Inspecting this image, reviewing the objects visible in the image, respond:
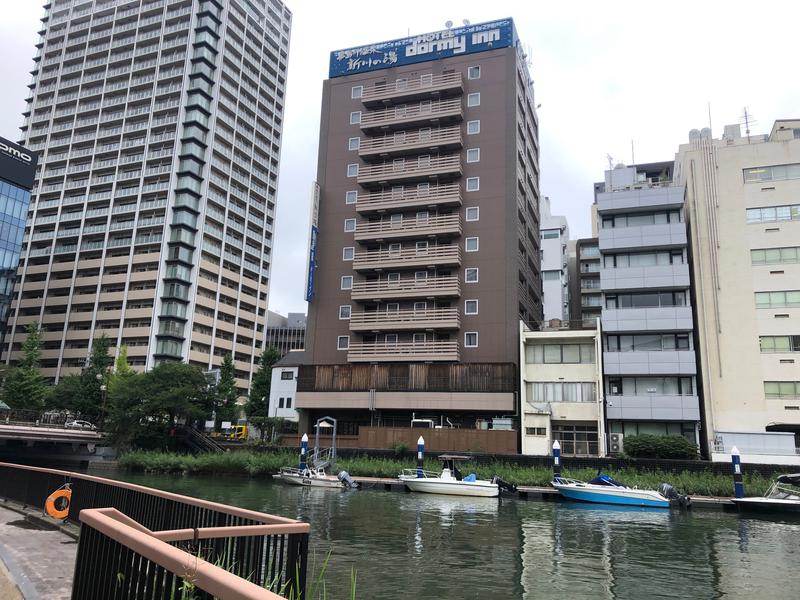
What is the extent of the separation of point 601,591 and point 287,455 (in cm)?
4140

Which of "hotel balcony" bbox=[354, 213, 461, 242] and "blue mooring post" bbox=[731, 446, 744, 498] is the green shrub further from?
"hotel balcony" bbox=[354, 213, 461, 242]

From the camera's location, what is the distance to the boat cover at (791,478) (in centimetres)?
3691

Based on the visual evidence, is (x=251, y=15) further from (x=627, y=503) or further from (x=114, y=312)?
(x=627, y=503)

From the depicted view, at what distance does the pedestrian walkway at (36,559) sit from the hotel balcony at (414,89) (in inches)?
2469

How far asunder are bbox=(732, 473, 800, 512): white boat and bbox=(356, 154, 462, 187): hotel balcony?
42309mm

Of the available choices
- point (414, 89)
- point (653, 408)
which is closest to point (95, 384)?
point (414, 89)

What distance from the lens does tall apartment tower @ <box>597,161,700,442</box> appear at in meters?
53.7

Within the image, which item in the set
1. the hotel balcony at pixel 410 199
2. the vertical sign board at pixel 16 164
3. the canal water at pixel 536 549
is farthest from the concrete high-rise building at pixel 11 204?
the canal water at pixel 536 549

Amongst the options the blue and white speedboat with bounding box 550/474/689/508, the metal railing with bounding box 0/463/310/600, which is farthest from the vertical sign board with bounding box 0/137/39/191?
the metal railing with bounding box 0/463/310/600

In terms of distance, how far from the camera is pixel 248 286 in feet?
384

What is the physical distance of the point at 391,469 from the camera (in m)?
48.7

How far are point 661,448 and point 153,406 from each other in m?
47.8

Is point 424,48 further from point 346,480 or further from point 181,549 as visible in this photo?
point 181,549

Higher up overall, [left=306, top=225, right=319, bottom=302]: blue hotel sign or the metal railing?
[left=306, top=225, right=319, bottom=302]: blue hotel sign
